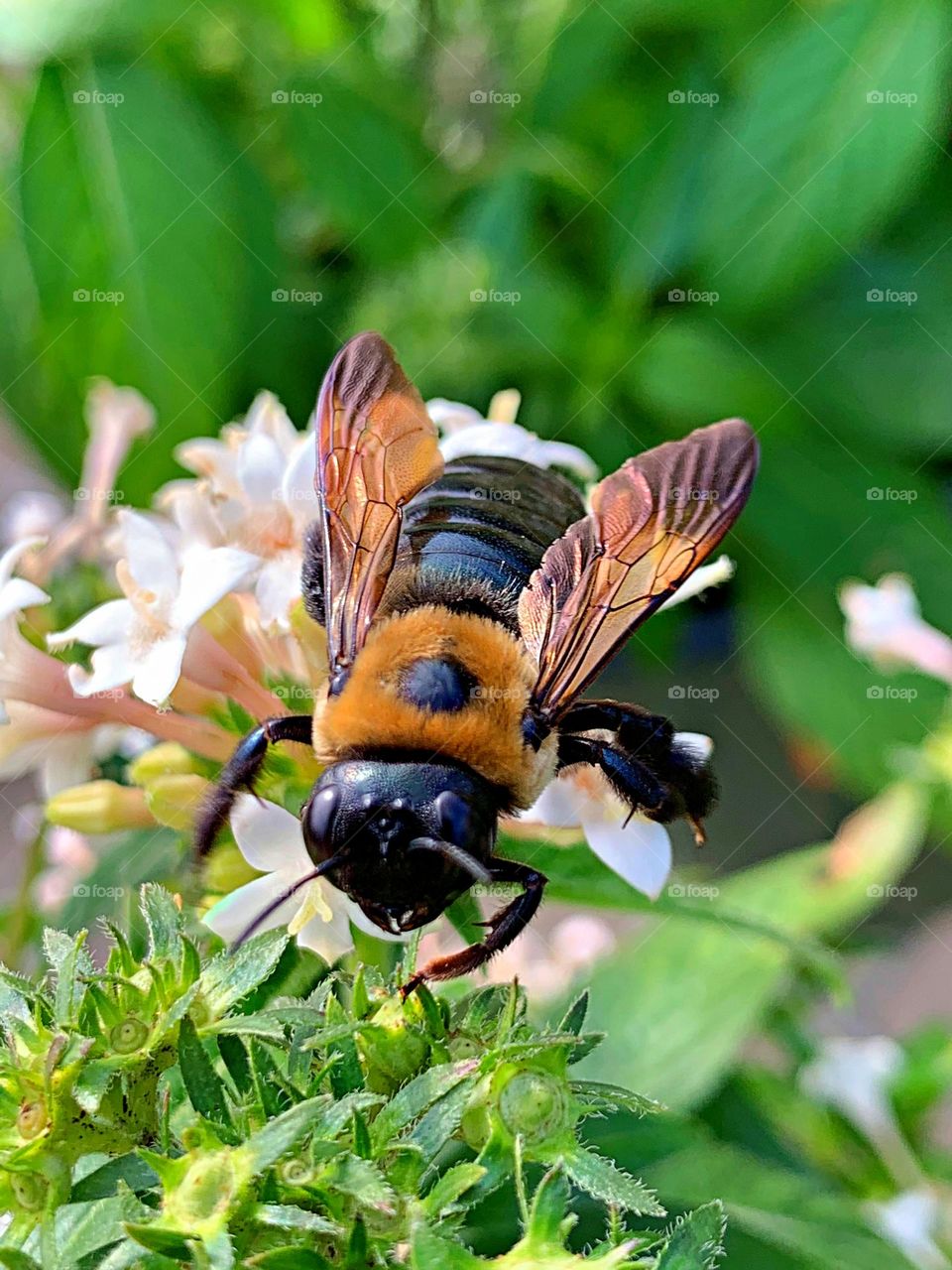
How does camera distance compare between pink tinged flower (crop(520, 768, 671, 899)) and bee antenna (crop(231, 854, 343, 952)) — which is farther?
pink tinged flower (crop(520, 768, 671, 899))

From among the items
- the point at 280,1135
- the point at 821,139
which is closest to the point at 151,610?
the point at 280,1135

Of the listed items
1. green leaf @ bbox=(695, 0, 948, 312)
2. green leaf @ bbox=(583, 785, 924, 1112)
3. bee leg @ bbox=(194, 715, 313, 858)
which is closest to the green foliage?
bee leg @ bbox=(194, 715, 313, 858)

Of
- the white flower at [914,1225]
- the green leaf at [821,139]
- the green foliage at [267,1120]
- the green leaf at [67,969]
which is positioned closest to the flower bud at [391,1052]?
the green foliage at [267,1120]

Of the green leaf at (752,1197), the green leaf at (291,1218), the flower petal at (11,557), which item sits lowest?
the green leaf at (752,1197)

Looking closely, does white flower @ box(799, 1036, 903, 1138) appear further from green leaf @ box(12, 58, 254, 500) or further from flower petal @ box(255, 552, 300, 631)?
green leaf @ box(12, 58, 254, 500)

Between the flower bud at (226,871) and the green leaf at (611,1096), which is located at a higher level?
the green leaf at (611,1096)

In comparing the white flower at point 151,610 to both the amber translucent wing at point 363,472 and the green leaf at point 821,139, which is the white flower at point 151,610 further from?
the green leaf at point 821,139

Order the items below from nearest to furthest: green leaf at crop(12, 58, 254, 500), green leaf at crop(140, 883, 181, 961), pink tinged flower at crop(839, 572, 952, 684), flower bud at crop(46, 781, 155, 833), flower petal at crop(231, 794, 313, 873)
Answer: green leaf at crop(140, 883, 181, 961) < flower petal at crop(231, 794, 313, 873) < flower bud at crop(46, 781, 155, 833) < pink tinged flower at crop(839, 572, 952, 684) < green leaf at crop(12, 58, 254, 500)

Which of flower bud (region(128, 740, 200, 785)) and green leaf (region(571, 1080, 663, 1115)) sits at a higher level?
green leaf (region(571, 1080, 663, 1115))
